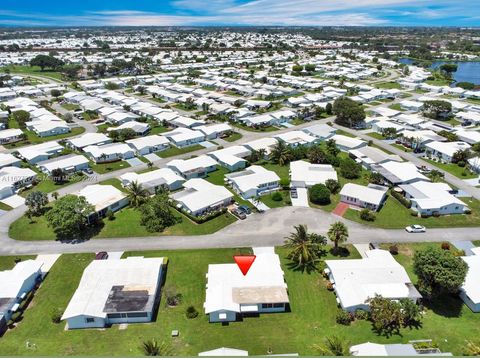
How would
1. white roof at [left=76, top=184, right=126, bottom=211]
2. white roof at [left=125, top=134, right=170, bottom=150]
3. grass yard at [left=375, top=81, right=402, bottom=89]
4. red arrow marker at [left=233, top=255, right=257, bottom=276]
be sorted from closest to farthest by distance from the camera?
red arrow marker at [left=233, top=255, right=257, bottom=276] → white roof at [left=76, top=184, right=126, bottom=211] → white roof at [left=125, top=134, right=170, bottom=150] → grass yard at [left=375, top=81, right=402, bottom=89]

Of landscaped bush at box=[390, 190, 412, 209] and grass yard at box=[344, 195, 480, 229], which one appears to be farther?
landscaped bush at box=[390, 190, 412, 209]

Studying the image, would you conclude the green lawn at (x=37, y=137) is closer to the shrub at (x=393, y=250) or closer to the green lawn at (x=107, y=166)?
the green lawn at (x=107, y=166)

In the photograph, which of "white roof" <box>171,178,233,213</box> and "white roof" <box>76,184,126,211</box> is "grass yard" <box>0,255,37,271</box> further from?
"white roof" <box>171,178,233,213</box>

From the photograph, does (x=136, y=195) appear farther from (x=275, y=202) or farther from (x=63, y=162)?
(x=63, y=162)

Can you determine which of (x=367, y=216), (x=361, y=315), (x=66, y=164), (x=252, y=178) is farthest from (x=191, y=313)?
(x=66, y=164)

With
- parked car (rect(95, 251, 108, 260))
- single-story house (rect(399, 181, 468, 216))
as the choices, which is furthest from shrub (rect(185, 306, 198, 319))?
single-story house (rect(399, 181, 468, 216))

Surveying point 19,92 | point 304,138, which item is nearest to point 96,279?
point 304,138
